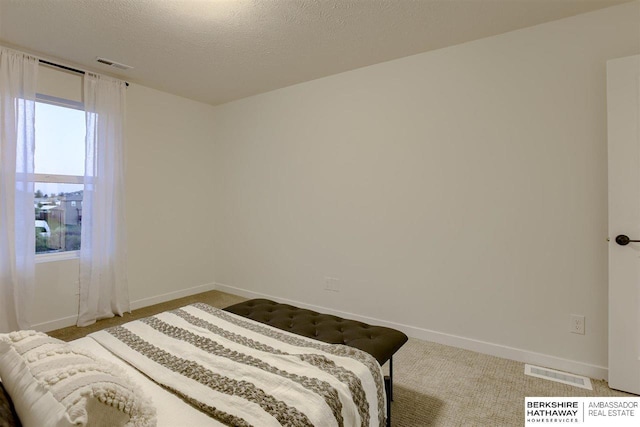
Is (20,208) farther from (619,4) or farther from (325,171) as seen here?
(619,4)

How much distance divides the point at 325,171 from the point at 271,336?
207 centimetres

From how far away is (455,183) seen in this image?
8.87ft

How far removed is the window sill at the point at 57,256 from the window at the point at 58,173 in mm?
34

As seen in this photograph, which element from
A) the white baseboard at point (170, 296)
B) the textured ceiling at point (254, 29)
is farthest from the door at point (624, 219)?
the white baseboard at point (170, 296)

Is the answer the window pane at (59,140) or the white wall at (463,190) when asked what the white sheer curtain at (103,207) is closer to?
the window pane at (59,140)

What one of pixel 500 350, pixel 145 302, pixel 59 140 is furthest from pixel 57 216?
pixel 500 350

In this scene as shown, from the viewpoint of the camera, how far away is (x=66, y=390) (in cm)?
86

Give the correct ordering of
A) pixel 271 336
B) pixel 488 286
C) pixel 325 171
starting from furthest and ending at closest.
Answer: pixel 325 171 → pixel 488 286 → pixel 271 336

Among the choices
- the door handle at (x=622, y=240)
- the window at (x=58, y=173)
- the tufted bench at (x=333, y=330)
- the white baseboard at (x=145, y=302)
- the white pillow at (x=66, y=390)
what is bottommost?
the white baseboard at (x=145, y=302)

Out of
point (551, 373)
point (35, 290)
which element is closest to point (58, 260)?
point (35, 290)

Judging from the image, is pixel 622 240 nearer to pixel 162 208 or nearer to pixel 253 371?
pixel 253 371

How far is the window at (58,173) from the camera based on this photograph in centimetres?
302

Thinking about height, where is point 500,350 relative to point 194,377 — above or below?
below

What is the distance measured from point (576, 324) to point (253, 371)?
2.25 m
